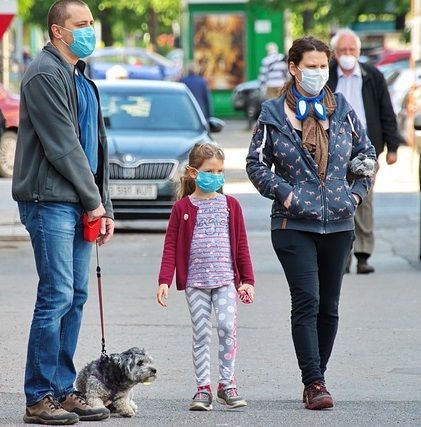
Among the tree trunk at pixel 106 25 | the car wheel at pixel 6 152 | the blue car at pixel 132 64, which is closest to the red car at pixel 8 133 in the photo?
the car wheel at pixel 6 152

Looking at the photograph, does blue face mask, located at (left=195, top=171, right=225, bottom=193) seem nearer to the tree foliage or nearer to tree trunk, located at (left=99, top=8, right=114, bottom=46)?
the tree foliage

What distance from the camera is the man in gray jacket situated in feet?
21.8

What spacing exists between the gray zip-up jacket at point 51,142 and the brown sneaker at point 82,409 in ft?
3.00

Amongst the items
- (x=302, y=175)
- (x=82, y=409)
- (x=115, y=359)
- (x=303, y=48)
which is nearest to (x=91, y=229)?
(x=115, y=359)

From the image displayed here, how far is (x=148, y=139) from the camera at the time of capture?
1647cm

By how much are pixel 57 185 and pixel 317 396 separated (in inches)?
64.4

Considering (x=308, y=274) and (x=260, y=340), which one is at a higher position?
(x=308, y=274)

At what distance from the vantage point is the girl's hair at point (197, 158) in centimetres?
733

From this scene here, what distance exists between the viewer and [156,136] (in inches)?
657

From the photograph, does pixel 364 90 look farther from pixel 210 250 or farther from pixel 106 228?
pixel 106 228

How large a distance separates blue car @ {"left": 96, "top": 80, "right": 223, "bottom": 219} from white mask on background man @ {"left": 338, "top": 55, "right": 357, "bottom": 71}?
3.86 meters

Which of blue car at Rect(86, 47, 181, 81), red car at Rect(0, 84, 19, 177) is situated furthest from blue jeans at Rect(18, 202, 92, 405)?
blue car at Rect(86, 47, 181, 81)

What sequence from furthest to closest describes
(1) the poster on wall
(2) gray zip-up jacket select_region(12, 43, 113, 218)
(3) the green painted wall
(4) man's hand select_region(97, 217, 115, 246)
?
(1) the poster on wall
(3) the green painted wall
(4) man's hand select_region(97, 217, 115, 246)
(2) gray zip-up jacket select_region(12, 43, 113, 218)

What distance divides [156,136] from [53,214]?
9994 mm
